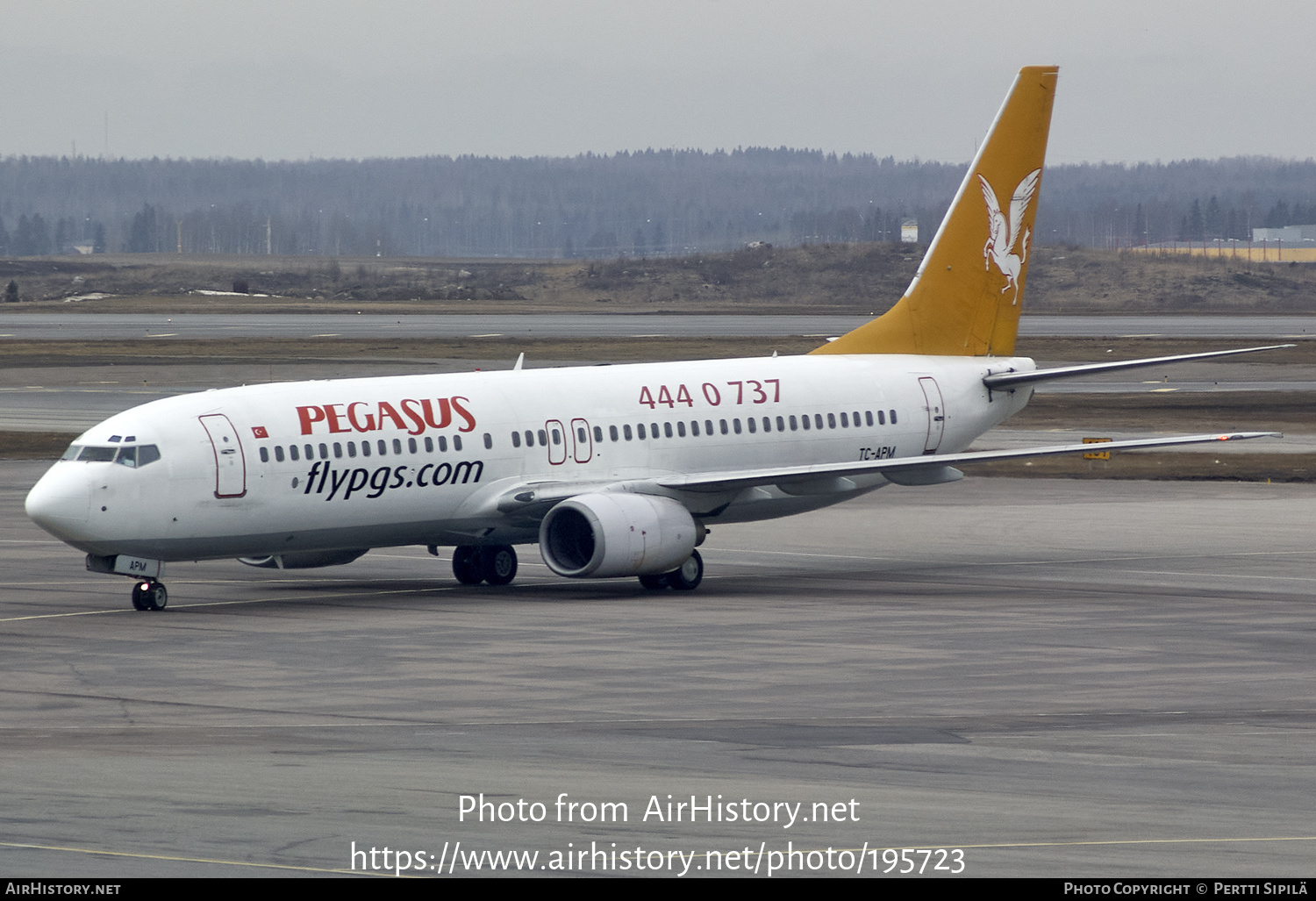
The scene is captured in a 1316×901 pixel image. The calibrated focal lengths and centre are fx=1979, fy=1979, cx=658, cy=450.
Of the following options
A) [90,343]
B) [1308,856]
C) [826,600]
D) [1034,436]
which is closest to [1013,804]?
[1308,856]

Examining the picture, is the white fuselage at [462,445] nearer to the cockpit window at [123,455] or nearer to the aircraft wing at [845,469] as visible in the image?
the cockpit window at [123,455]

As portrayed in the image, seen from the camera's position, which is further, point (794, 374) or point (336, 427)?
point (794, 374)

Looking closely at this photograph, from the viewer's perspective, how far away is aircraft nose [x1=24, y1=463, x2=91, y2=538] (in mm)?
34094

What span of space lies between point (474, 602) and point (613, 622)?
3865mm

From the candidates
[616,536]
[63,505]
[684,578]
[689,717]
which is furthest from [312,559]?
[689,717]

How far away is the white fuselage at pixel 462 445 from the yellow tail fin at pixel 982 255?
2.93 feet

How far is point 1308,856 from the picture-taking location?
1638cm

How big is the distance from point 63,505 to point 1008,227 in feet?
77.0

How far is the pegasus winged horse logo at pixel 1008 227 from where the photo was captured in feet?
153

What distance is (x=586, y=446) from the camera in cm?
3966

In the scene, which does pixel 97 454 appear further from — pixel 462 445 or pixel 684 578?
pixel 684 578

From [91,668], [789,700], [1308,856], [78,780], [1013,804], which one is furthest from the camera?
[91,668]

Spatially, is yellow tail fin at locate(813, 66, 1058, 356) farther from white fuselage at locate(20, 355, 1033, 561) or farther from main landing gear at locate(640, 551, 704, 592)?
main landing gear at locate(640, 551, 704, 592)

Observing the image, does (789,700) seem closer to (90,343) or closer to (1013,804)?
(1013,804)
